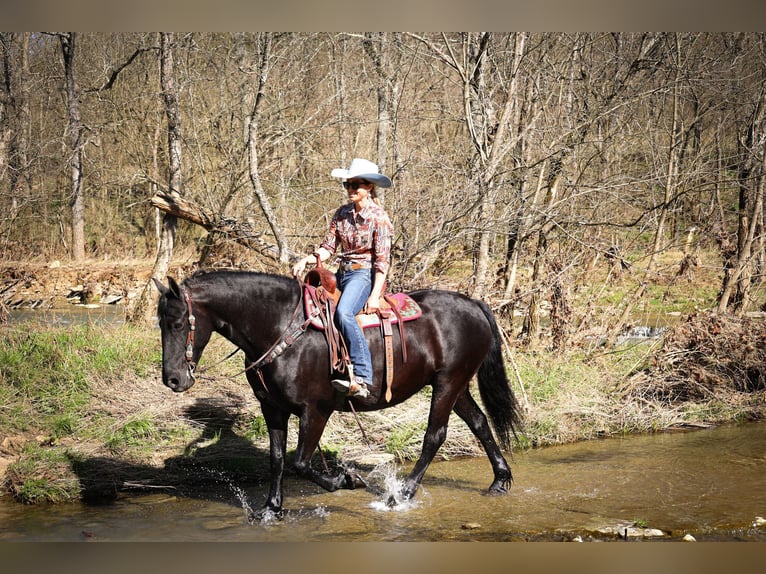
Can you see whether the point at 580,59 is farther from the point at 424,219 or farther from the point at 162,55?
the point at 162,55

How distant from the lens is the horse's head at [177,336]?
5.64m

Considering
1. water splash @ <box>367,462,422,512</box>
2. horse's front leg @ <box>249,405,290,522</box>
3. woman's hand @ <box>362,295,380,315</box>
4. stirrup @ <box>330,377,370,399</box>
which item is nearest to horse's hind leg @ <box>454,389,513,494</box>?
water splash @ <box>367,462,422,512</box>

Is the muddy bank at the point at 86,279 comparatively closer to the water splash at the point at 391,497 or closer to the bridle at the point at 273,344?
the water splash at the point at 391,497

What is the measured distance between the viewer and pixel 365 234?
20.1 ft

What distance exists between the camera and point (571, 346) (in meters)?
10.4

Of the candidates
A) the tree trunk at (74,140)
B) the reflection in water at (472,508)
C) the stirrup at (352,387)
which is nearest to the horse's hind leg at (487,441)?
the reflection in water at (472,508)

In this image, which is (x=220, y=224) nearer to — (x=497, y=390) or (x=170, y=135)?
(x=170, y=135)

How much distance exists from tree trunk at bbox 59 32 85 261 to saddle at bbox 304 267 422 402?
7422 mm

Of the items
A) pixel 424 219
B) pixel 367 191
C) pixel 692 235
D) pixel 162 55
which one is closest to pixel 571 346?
pixel 424 219

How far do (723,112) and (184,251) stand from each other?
1138cm

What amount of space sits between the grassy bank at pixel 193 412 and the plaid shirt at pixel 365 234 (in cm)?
254

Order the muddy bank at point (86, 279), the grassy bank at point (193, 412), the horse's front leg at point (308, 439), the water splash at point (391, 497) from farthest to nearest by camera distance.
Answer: the muddy bank at point (86, 279) < the grassy bank at point (193, 412) < the water splash at point (391, 497) < the horse's front leg at point (308, 439)

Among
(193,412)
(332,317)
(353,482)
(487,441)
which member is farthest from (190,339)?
(487,441)

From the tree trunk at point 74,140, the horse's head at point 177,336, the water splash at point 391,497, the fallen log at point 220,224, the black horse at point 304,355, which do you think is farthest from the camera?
the tree trunk at point 74,140
